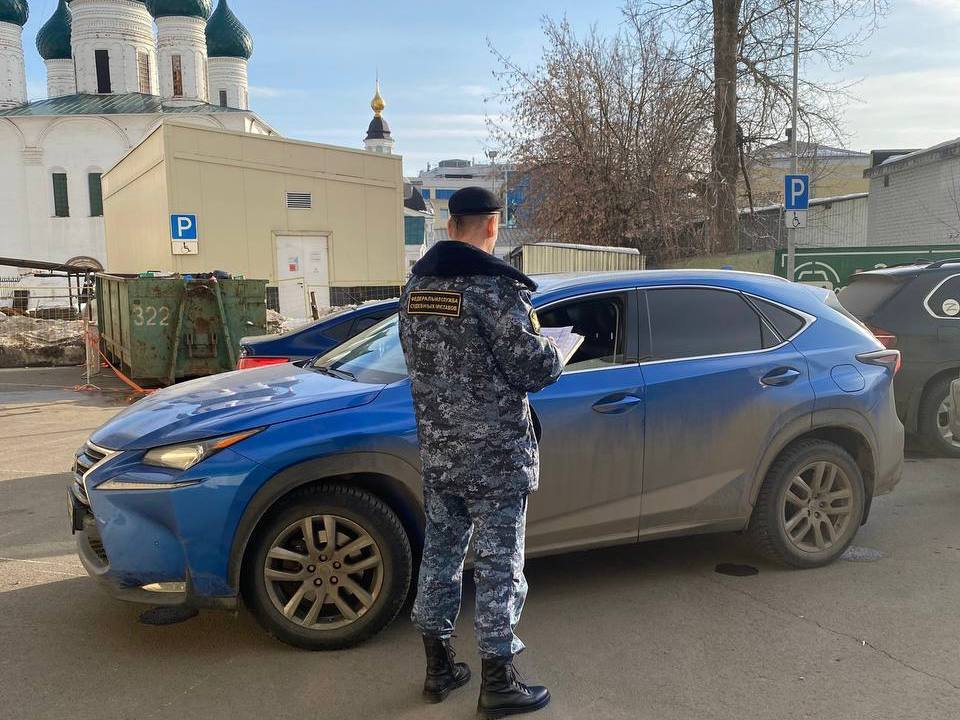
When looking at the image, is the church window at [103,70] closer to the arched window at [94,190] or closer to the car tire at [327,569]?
the arched window at [94,190]

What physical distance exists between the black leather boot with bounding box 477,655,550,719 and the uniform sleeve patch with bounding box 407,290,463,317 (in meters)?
1.28

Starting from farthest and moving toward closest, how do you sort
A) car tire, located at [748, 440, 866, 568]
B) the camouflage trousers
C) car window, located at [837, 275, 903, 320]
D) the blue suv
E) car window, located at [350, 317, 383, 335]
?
car window, located at [837, 275, 903, 320] < car window, located at [350, 317, 383, 335] < car tire, located at [748, 440, 866, 568] < the blue suv < the camouflage trousers

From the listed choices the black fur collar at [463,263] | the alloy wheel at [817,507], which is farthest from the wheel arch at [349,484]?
the alloy wheel at [817,507]

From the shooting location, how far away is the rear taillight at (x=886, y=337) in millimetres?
7199

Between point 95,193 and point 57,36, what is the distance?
49.3 feet

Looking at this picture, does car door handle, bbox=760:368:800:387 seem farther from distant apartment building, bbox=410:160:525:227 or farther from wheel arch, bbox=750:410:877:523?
distant apartment building, bbox=410:160:525:227

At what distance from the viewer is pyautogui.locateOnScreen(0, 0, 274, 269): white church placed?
43.4 meters

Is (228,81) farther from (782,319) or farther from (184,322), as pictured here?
(782,319)

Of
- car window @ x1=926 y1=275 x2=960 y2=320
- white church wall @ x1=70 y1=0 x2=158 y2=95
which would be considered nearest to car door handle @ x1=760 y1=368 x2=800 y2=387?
car window @ x1=926 y1=275 x2=960 y2=320

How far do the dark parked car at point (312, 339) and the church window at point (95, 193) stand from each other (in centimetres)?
4145

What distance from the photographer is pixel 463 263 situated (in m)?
2.83

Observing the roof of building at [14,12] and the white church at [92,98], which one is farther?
the roof of building at [14,12]

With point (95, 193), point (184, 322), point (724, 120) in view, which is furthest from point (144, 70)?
point (184, 322)

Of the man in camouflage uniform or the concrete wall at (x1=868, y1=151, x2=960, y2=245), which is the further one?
the concrete wall at (x1=868, y1=151, x2=960, y2=245)
